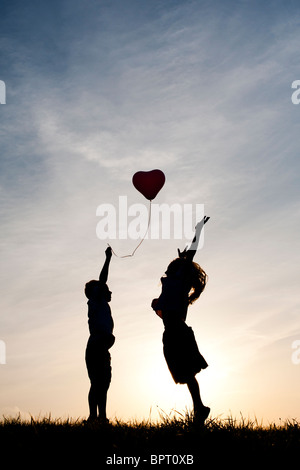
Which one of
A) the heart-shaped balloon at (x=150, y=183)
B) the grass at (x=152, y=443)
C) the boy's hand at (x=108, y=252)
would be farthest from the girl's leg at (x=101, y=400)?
the heart-shaped balloon at (x=150, y=183)

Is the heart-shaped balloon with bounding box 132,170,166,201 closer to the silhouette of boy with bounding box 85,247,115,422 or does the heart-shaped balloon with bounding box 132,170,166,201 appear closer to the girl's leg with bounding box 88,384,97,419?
the silhouette of boy with bounding box 85,247,115,422

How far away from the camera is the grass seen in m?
4.30

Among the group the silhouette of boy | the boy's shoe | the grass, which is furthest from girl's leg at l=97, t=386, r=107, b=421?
the boy's shoe

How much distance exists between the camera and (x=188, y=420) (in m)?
5.21

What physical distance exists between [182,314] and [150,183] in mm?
2980

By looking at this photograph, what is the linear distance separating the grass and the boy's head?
6.72 feet

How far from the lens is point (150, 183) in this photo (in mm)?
8297

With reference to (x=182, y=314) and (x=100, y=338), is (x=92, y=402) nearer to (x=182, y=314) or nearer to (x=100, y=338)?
(x=100, y=338)

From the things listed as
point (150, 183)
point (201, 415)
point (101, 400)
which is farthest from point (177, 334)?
point (150, 183)

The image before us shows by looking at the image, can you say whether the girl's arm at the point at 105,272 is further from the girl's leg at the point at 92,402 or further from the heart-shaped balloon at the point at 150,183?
the heart-shaped balloon at the point at 150,183

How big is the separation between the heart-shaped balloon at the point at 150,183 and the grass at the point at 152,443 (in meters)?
4.06
